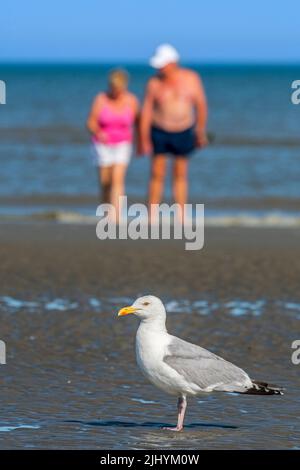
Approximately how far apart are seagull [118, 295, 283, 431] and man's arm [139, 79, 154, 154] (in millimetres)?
6844

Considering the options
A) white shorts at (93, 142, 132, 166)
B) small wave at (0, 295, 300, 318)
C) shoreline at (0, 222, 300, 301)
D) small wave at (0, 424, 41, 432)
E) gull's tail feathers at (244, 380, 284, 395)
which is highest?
white shorts at (93, 142, 132, 166)

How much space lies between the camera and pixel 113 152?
1359 cm

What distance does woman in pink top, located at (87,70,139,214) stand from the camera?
13.3 m

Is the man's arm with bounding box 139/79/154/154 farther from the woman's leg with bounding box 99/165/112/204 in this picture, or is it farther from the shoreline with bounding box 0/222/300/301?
the shoreline with bounding box 0/222/300/301

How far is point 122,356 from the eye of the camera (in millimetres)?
7680

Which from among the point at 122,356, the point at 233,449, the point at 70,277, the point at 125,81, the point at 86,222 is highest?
the point at 125,81

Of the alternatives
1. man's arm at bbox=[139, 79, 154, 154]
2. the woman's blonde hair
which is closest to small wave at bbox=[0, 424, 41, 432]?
man's arm at bbox=[139, 79, 154, 154]

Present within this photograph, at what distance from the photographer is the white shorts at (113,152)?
1355cm

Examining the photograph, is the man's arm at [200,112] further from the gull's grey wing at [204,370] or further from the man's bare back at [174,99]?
the gull's grey wing at [204,370]

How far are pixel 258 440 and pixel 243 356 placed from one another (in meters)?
2.04

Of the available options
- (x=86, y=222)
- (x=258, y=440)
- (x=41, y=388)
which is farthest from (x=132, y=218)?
(x=258, y=440)

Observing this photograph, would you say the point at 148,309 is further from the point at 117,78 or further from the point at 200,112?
the point at 117,78

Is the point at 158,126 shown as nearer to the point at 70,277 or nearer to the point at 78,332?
the point at 70,277

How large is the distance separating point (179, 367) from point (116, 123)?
764cm
